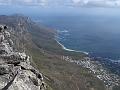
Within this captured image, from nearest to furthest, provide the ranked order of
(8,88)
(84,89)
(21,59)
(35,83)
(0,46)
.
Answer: (8,88), (35,83), (21,59), (0,46), (84,89)

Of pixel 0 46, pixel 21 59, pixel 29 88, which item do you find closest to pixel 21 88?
pixel 29 88

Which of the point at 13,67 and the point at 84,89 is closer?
the point at 13,67

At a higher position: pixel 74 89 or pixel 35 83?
pixel 35 83

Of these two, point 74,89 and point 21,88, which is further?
point 74,89

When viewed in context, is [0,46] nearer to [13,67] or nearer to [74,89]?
[13,67]

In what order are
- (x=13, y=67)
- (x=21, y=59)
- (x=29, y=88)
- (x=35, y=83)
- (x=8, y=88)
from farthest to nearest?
1. (x=21, y=59)
2. (x=13, y=67)
3. (x=35, y=83)
4. (x=29, y=88)
5. (x=8, y=88)

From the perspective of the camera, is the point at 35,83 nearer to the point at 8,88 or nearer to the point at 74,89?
the point at 8,88

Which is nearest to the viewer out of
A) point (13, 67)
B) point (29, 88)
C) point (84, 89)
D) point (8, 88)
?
point (8, 88)

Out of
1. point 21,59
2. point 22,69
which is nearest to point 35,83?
point 22,69

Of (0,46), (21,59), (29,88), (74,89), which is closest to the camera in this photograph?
(29,88)
